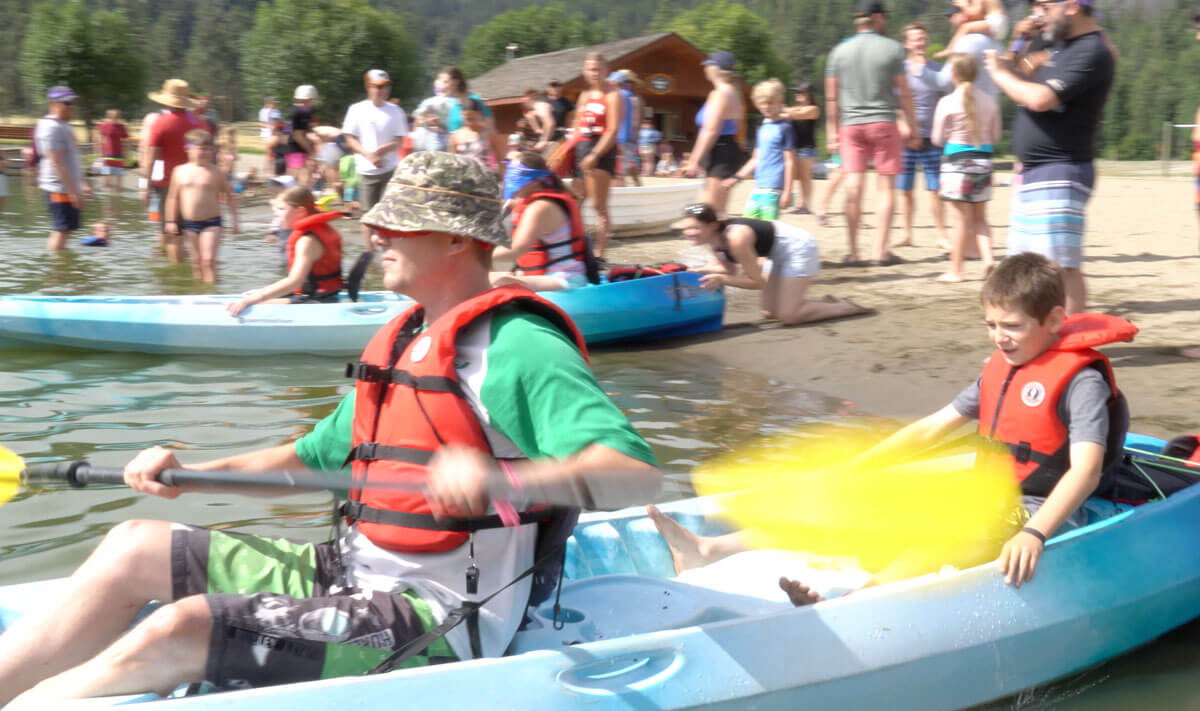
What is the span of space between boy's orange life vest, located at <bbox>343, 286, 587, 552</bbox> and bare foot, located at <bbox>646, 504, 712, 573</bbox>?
1.12 meters

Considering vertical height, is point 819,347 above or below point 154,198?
below

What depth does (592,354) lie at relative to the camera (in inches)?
290

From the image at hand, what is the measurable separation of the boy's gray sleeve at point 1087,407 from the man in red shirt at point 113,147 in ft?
59.3

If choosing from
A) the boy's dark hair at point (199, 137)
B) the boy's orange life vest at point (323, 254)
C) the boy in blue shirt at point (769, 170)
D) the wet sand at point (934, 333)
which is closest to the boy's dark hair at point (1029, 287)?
the wet sand at point (934, 333)

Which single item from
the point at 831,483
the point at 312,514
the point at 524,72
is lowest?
the point at 312,514

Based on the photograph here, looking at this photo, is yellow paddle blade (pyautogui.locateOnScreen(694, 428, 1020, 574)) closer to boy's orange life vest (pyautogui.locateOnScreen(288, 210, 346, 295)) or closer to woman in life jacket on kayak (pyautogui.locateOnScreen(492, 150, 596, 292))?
woman in life jacket on kayak (pyautogui.locateOnScreen(492, 150, 596, 292))

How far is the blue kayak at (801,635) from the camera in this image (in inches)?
86.4

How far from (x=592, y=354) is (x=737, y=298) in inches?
75.0

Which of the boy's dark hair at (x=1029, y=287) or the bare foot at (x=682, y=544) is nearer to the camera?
the boy's dark hair at (x=1029, y=287)

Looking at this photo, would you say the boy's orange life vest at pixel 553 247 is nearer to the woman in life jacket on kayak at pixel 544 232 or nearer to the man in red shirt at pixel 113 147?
the woman in life jacket on kayak at pixel 544 232

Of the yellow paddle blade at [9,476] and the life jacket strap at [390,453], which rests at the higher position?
the life jacket strap at [390,453]

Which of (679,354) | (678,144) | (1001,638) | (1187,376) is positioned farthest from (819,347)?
(678,144)

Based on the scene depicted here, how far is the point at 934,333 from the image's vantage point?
669 cm

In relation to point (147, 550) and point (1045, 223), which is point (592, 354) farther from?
point (147, 550)
